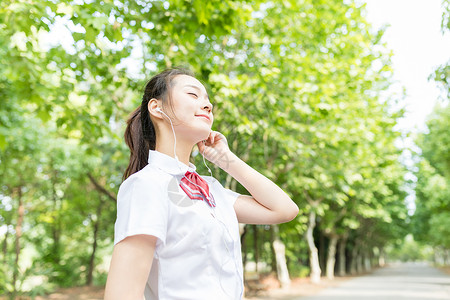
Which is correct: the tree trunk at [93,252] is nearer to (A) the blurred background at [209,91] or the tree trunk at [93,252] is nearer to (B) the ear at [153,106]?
(A) the blurred background at [209,91]

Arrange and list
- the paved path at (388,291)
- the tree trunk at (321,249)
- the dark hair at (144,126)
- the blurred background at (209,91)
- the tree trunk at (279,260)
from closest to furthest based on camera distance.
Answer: the dark hair at (144,126), the blurred background at (209,91), the paved path at (388,291), the tree trunk at (279,260), the tree trunk at (321,249)

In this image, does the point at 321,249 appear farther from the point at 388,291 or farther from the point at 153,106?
the point at 153,106

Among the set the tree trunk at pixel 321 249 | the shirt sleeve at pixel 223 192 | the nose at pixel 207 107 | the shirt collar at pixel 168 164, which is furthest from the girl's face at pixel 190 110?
the tree trunk at pixel 321 249

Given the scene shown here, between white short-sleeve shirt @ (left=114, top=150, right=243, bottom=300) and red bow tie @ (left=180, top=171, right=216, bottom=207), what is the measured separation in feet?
0.08

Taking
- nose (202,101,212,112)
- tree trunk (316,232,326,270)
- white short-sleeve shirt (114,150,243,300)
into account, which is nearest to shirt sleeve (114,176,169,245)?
white short-sleeve shirt (114,150,243,300)

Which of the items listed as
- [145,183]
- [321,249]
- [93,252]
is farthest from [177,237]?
[321,249]

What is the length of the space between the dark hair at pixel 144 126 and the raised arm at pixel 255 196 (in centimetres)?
28

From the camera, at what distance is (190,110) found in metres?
1.81

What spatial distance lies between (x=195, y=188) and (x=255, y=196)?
0.38 meters

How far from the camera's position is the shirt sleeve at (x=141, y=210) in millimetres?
1422

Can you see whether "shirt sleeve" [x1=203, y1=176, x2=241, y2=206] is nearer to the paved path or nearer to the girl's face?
the girl's face

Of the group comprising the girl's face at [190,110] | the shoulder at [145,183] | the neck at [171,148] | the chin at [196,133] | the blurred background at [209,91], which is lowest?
the shoulder at [145,183]

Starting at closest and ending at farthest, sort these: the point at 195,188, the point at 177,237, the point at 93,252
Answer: the point at 177,237 < the point at 195,188 < the point at 93,252

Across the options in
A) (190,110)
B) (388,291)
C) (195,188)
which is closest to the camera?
(195,188)
